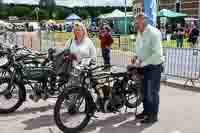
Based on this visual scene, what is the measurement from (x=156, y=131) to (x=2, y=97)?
9.43ft

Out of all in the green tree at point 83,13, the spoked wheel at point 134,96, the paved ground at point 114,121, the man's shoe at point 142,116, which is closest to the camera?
the paved ground at point 114,121

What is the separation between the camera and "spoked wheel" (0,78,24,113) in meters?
7.39

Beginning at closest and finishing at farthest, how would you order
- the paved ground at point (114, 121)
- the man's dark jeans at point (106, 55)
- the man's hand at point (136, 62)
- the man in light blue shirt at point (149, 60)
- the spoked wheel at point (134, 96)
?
the paved ground at point (114, 121), the man in light blue shirt at point (149, 60), the man's hand at point (136, 62), the spoked wheel at point (134, 96), the man's dark jeans at point (106, 55)

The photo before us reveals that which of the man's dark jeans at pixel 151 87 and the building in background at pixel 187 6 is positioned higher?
the building in background at pixel 187 6

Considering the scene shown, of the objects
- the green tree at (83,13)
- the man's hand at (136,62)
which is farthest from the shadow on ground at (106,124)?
the green tree at (83,13)

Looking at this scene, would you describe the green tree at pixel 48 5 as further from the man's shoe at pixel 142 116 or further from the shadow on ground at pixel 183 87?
the man's shoe at pixel 142 116

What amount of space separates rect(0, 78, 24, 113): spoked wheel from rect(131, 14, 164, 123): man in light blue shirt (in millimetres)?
2255

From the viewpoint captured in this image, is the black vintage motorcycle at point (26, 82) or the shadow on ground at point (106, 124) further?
the black vintage motorcycle at point (26, 82)

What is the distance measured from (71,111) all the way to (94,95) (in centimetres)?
61

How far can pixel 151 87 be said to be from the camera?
6.92 m

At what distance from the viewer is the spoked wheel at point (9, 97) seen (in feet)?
24.3

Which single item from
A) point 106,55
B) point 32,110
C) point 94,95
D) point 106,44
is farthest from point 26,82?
point 106,44

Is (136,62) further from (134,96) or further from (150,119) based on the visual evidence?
(150,119)

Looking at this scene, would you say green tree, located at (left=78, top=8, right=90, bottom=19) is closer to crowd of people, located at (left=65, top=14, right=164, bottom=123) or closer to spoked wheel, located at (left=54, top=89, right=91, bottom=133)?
crowd of people, located at (left=65, top=14, right=164, bottom=123)
